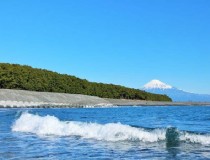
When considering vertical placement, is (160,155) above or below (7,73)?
below

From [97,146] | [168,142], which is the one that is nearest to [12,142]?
[97,146]

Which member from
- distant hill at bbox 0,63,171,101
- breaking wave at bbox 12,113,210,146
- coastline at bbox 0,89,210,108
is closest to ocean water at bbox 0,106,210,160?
breaking wave at bbox 12,113,210,146

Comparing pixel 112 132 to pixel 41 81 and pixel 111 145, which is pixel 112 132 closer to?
pixel 111 145

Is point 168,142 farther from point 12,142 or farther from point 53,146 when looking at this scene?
point 12,142

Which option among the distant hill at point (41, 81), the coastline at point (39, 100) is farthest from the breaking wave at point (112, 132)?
the distant hill at point (41, 81)

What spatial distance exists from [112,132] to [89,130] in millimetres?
3168

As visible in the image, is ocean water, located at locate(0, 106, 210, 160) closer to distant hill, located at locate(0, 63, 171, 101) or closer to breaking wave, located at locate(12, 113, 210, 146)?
breaking wave, located at locate(12, 113, 210, 146)

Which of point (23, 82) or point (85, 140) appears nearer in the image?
point (85, 140)

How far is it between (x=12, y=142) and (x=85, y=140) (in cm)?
429

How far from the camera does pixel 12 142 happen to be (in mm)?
25812

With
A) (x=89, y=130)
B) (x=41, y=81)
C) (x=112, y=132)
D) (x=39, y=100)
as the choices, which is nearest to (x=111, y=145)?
(x=112, y=132)

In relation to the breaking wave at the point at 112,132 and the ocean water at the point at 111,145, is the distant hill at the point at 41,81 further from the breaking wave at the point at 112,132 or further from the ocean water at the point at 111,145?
the ocean water at the point at 111,145

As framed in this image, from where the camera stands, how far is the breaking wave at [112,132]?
81.1 ft

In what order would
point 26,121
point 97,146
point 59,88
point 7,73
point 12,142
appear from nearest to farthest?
point 97,146 < point 12,142 < point 26,121 < point 7,73 < point 59,88
